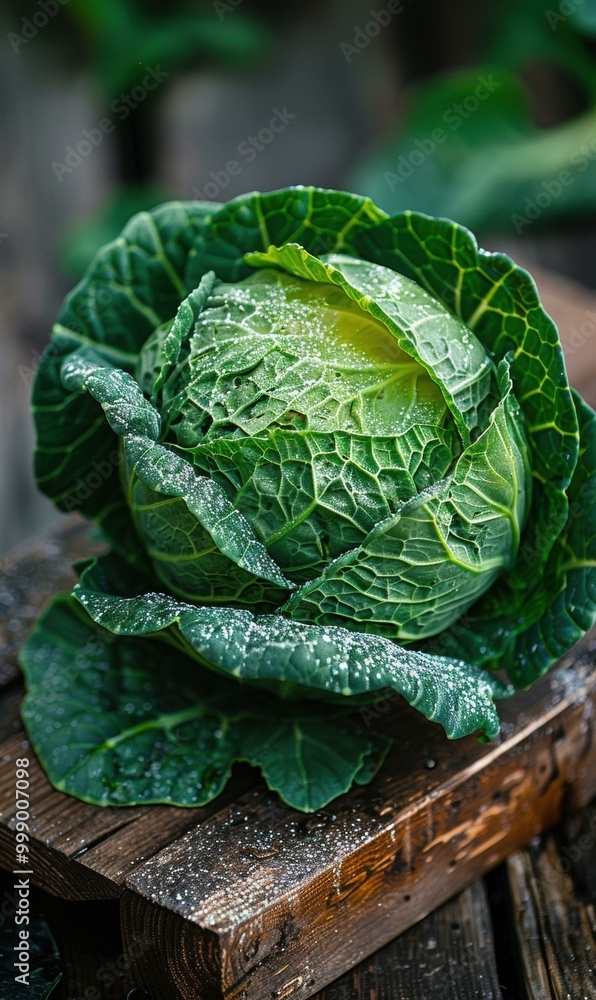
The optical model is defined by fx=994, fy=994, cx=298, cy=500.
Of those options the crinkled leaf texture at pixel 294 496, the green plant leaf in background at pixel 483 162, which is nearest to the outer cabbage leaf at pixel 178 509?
the crinkled leaf texture at pixel 294 496

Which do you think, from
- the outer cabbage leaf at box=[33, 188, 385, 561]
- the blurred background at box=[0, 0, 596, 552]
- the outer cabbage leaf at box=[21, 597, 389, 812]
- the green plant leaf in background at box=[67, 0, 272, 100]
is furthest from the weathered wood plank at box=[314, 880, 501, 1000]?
the green plant leaf in background at box=[67, 0, 272, 100]

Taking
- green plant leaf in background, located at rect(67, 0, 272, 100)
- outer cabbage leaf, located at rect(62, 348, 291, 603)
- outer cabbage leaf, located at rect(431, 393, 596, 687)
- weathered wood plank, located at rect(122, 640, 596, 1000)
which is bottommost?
green plant leaf in background, located at rect(67, 0, 272, 100)

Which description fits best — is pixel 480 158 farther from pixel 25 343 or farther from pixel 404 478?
pixel 404 478

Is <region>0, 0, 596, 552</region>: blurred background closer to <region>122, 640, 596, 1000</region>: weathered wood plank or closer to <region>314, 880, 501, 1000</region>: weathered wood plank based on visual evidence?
<region>122, 640, 596, 1000</region>: weathered wood plank

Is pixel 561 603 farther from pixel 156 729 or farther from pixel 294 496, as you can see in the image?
pixel 156 729

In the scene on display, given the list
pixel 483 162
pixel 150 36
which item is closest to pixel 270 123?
pixel 150 36

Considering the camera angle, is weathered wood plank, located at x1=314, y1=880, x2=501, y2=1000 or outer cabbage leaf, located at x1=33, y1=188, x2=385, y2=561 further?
outer cabbage leaf, located at x1=33, y1=188, x2=385, y2=561
